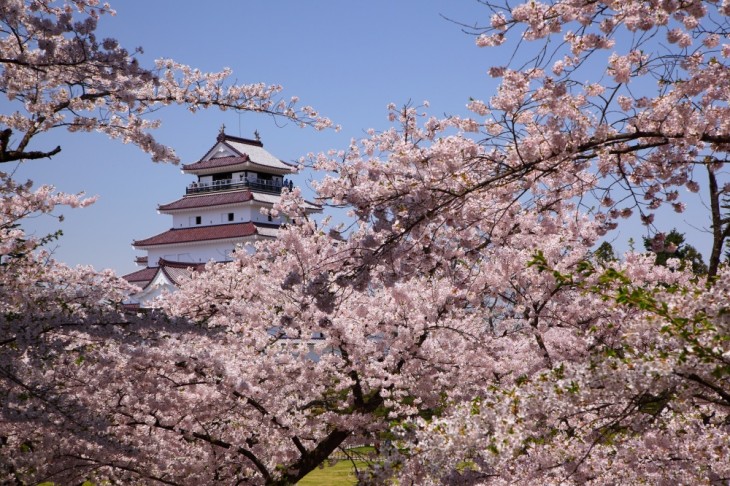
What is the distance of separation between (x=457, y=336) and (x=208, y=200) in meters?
38.9

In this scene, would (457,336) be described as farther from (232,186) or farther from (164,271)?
(232,186)

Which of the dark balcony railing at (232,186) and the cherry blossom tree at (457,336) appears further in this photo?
the dark balcony railing at (232,186)

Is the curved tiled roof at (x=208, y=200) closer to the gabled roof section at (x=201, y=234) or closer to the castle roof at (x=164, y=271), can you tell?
the gabled roof section at (x=201, y=234)

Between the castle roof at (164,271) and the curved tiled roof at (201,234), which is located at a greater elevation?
the curved tiled roof at (201,234)

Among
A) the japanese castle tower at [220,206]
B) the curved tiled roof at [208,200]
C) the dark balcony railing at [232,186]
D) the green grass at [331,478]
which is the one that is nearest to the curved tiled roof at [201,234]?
the japanese castle tower at [220,206]

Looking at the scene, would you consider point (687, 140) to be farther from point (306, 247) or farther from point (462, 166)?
point (306, 247)

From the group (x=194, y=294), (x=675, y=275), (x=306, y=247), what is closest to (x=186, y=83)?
(x=306, y=247)

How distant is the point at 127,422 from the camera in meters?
8.52

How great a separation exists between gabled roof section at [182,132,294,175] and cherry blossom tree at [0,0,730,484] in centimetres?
3592

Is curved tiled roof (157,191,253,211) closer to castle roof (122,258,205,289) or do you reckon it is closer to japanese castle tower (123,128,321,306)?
japanese castle tower (123,128,321,306)

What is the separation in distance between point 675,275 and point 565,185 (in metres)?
3.38

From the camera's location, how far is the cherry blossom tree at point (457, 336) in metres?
4.16

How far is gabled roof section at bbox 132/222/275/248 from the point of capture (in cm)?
4397

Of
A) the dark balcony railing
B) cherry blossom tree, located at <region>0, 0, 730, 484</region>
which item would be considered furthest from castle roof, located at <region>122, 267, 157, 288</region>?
cherry blossom tree, located at <region>0, 0, 730, 484</region>
